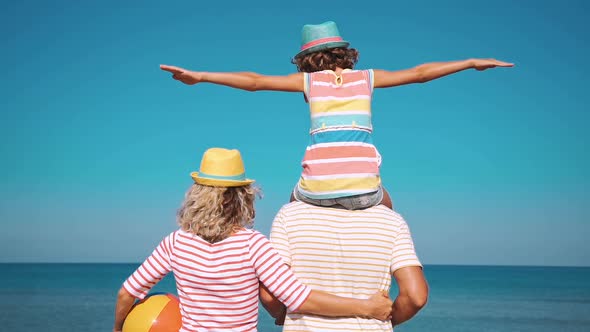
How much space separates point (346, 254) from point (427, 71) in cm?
136

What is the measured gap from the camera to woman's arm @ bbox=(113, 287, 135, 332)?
12.8ft

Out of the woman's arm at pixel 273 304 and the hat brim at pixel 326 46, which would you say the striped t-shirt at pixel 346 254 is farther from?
the hat brim at pixel 326 46

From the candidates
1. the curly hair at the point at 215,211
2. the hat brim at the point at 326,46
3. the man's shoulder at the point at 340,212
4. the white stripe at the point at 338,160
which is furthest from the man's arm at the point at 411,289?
the hat brim at the point at 326,46

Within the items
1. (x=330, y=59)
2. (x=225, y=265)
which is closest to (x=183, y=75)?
(x=330, y=59)

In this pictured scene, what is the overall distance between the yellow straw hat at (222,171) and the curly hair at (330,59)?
3.07ft

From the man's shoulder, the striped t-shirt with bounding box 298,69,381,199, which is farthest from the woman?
the striped t-shirt with bounding box 298,69,381,199

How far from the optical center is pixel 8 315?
35.7m

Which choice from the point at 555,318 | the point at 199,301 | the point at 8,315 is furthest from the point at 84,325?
the point at 199,301

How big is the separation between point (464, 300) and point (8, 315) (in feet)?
107

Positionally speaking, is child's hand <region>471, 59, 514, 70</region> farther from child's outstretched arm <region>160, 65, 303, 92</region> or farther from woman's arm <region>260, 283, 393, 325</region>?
woman's arm <region>260, 283, 393, 325</region>

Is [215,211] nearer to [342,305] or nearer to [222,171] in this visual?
[222,171]

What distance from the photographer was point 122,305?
155 inches

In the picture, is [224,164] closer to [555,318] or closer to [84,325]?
[84,325]

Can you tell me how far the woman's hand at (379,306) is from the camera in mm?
3746
